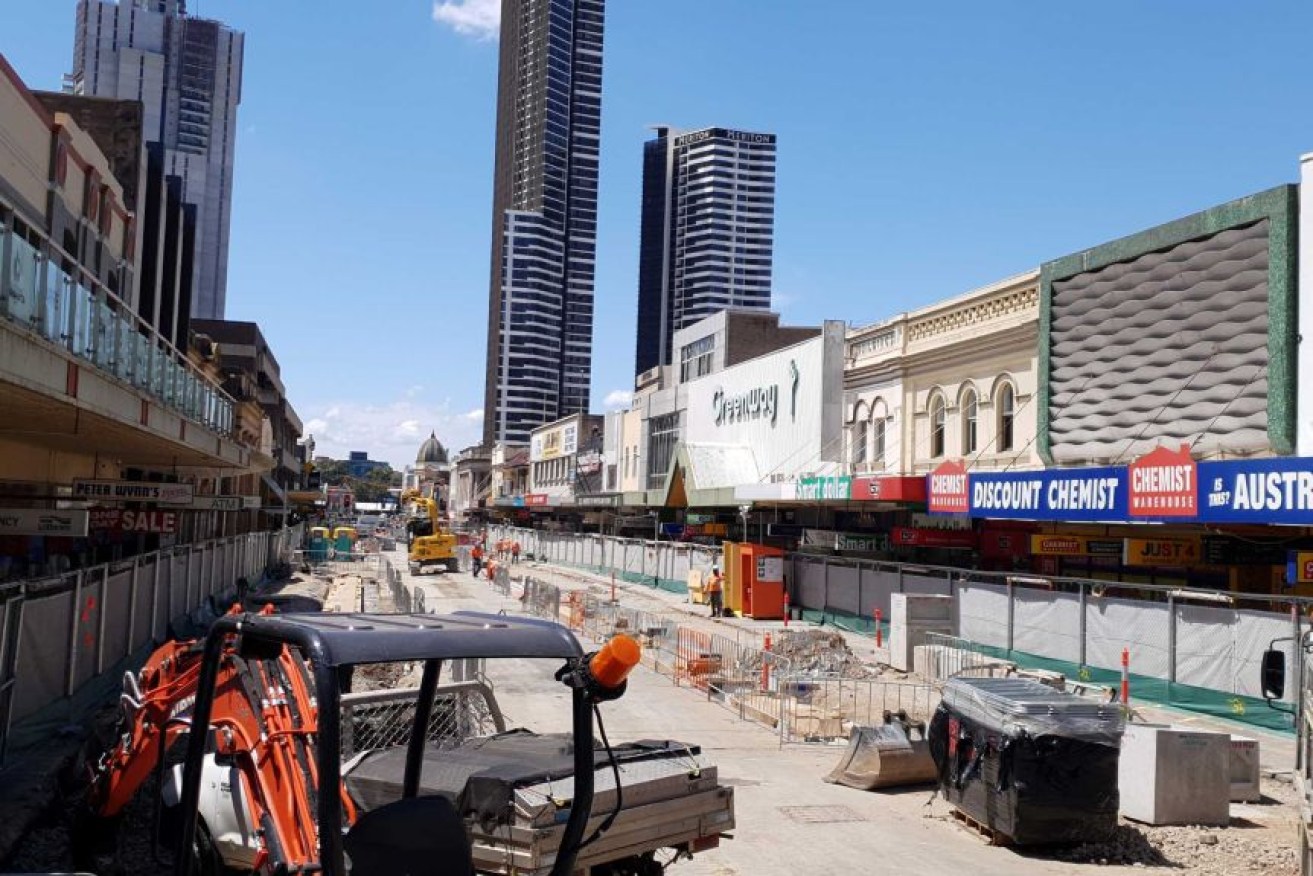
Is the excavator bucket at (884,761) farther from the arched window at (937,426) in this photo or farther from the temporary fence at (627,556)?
the temporary fence at (627,556)

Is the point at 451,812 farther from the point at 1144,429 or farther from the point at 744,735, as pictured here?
the point at 1144,429

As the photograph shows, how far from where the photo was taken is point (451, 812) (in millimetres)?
4613

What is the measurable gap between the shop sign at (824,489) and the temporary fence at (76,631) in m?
16.8

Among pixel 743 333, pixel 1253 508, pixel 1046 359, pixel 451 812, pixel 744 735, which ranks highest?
pixel 743 333

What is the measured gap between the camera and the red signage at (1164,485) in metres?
20.4

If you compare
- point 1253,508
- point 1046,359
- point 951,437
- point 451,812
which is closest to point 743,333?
point 951,437

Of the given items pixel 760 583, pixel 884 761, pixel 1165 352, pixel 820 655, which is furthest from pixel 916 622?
pixel 884 761

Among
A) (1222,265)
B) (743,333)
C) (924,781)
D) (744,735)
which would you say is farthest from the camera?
(743,333)

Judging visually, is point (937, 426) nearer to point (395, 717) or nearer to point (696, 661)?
point (696, 661)

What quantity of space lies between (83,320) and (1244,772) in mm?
14155

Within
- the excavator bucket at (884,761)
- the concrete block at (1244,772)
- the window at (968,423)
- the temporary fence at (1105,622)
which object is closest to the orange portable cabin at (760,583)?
the temporary fence at (1105,622)

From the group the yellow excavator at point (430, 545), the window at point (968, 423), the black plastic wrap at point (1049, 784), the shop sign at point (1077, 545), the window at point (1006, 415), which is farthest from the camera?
the yellow excavator at point (430, 545)

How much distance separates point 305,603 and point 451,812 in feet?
47.2

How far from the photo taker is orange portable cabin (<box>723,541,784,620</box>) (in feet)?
115
